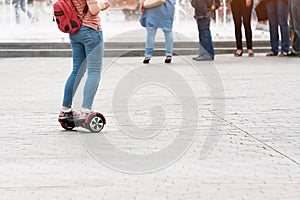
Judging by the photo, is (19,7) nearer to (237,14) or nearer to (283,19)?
(237,14)

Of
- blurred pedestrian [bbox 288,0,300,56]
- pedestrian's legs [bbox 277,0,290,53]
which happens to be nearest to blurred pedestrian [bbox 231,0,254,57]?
pedestrian's legs [bbox 277,0,290,53]

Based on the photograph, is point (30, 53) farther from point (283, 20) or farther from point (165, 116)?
point (165, 116)

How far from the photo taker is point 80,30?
872 cm

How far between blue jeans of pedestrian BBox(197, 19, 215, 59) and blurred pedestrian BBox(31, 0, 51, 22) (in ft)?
43.2

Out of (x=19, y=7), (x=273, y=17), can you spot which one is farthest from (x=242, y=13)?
(x=19, y=7)

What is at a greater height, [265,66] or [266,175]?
[266,175]

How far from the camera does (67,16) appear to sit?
8609 millimetres

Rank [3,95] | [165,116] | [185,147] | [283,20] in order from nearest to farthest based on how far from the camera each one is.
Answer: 1. [185,147]
2. [165,116]
3. [3,95]
4. [283,20]

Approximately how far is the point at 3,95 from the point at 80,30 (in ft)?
12.3

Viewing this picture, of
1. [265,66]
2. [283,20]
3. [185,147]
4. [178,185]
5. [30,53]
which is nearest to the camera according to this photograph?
[178,185]

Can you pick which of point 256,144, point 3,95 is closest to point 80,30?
point 256,144

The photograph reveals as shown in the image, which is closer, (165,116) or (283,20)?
(165,116)

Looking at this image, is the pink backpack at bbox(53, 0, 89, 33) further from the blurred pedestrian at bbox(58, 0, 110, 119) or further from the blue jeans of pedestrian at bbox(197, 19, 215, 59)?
the blue jeans of pedestrian at bbox(197, 19, 215, 59)

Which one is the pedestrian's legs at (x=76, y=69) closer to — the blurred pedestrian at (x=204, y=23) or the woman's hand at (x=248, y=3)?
Result: the blurred pedestrian at (x=204, y=23)
